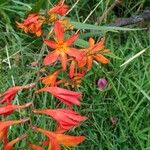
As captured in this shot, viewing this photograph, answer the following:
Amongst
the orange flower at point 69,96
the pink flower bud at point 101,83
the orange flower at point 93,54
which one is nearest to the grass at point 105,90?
the pink flower bud at point 101,83

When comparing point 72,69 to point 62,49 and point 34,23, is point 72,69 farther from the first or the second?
point 34,23

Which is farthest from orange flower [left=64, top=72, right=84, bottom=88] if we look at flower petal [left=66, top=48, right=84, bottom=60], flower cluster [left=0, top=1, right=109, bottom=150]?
flower petal [left=66, top=48, right=84, bottom=60]

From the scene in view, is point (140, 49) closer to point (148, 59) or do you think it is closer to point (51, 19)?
point (148, 59)

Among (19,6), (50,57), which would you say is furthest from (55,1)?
(50,57)

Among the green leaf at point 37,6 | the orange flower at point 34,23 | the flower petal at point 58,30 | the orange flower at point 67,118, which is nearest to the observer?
the orange flower at point 67,118

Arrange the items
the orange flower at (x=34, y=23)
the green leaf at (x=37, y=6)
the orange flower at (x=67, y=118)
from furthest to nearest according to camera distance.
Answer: the green leaf at (x=37, y=6), the orange flower at (x=34, y=23), the orange flower at (x=67, y=118)

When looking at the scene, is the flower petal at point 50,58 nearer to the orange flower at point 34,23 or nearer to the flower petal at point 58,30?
the flower petal at point 58,30
